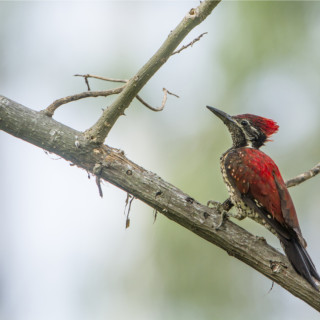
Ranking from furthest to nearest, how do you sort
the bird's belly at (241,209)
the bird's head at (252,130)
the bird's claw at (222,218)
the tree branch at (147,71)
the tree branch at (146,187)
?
1. the bird's head at (252,130)
2. the bird's belly at (241,209)
3. the bird's claw at (222,218)
4. the tree branch at (146,187)
5. the tree branch at (147,71)

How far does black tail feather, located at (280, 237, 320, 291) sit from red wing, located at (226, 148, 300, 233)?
0.53 feet

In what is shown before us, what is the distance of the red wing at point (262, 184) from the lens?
12.6 ft

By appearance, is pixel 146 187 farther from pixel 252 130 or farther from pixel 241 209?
pixel 252 130

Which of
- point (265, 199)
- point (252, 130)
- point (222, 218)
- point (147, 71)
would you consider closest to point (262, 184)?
point (265, 199)

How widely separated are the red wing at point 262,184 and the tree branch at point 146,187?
0.45 metres

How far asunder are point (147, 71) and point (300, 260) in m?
1.63

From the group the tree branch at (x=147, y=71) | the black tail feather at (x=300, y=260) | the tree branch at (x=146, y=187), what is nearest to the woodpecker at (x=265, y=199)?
the black tail feather at (x=300, y=260)

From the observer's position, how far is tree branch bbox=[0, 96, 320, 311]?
3.32 meters

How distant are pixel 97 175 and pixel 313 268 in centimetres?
159

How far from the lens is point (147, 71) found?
3195 mm

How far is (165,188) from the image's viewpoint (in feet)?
11.2

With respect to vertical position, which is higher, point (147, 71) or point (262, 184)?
point (147, 71)

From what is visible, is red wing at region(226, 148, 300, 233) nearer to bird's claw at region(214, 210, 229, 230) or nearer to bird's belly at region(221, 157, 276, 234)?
bird's belly at region(221, 157, 276, 234)

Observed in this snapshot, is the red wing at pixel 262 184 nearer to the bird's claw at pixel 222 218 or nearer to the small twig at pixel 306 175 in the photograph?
the small twig at pixel 306 175
